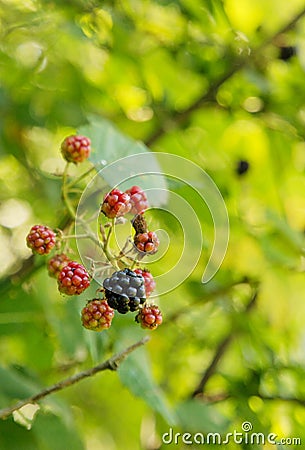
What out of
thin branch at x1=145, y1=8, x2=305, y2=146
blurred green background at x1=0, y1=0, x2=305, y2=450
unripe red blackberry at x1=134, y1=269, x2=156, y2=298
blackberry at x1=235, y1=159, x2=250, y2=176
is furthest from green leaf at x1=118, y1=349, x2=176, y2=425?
blackberry at x1=235, y1=159, x2=250, y2=176

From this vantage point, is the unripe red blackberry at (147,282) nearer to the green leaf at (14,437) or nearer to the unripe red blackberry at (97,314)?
the unripe red blackberry at (97,314)

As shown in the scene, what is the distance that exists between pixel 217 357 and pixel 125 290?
0.96 meters

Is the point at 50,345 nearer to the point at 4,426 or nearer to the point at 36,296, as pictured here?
the point at 36,296

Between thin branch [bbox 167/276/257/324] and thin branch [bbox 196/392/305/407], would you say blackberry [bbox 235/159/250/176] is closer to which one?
thin branch [bbox 167/276/257/324]

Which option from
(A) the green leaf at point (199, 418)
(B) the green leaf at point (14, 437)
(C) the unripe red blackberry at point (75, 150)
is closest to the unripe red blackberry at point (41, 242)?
(C) the unripe red blackberry at point (75, 150)

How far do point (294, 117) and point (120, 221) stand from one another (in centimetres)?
86

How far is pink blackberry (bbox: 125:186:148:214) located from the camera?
67cm

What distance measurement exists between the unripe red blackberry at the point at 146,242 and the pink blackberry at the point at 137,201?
0.05m

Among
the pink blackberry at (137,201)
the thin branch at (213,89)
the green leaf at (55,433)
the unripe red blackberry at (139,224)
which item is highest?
the unripe red blackberry at (139,224)

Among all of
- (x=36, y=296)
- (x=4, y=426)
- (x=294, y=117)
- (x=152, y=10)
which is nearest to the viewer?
(x=4, y=426)

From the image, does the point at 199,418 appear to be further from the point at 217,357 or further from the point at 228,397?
the point at 217,357

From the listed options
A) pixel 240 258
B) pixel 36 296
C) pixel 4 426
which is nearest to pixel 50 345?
pixel 36 296

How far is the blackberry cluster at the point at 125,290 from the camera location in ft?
1.93

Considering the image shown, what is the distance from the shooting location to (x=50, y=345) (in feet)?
4.25
